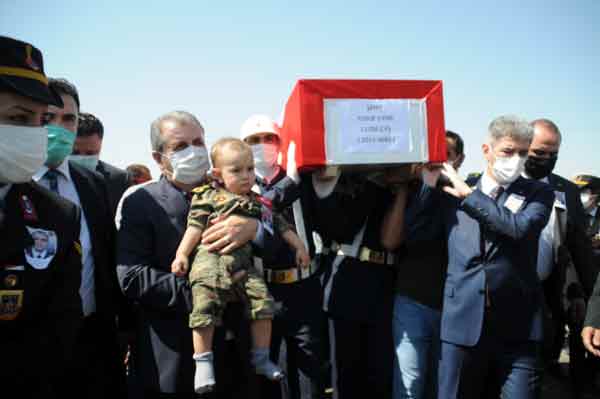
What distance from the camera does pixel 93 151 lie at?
165 inches

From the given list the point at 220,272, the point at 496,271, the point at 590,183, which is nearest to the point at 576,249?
the point at 496,271

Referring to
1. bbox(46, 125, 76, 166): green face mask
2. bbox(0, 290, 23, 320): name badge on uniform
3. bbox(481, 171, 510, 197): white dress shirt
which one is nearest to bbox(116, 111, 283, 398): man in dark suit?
bbox(46, 125, 76, 166): green face mask

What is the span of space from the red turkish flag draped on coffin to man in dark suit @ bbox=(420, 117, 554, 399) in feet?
1.48

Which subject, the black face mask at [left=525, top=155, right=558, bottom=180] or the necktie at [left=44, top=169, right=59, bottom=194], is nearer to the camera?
the necktie at [left=44, top=169, right=59, bottom=194]

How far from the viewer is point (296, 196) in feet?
9.59

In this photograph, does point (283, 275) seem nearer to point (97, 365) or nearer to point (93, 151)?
point (97, 365)

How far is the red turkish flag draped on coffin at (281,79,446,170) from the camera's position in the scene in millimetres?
2645

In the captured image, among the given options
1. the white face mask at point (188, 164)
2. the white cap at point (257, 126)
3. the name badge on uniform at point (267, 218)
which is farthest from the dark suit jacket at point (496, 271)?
the white face mask at point (188, 164)

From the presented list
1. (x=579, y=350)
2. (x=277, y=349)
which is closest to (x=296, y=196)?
(x=277, y=349)

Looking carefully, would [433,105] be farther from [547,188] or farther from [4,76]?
[4,76]

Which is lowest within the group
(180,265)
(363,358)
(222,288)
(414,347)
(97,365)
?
(363,358)

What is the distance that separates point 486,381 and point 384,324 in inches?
30.9

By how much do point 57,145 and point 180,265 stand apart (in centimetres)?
107

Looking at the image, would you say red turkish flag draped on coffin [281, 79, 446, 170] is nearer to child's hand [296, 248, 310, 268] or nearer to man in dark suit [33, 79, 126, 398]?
child's hand [296, 248, 310, 268]
